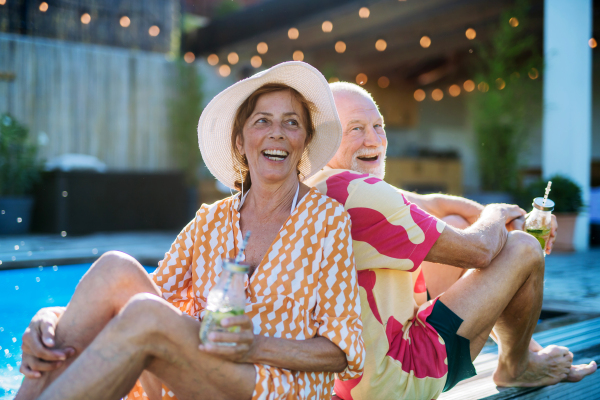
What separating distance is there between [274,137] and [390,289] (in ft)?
1.86

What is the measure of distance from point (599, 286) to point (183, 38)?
803 centimetres

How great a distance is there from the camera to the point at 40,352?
1.19 m

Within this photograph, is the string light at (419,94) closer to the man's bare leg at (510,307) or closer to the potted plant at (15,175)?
the potted plant at (15,175)

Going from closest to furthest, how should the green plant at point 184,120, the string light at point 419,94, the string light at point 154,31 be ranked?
the green plant at point 184,120 → the string light at point 154,31 → the string light at point 419,94

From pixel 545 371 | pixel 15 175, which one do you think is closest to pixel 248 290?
pixel 545 371

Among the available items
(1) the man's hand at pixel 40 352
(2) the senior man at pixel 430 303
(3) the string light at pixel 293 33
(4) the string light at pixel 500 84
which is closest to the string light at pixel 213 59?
(3) the string light at pixel 293 33

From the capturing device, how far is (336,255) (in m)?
1.36

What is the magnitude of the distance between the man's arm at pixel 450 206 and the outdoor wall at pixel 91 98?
695 centimetres

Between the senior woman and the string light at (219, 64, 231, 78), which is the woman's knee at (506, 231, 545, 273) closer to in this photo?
the senior woman

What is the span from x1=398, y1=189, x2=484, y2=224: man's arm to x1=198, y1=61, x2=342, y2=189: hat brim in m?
0.49

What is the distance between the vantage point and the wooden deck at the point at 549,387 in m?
1.73

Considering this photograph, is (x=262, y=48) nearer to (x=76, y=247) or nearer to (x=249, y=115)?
(x=76, y=247)

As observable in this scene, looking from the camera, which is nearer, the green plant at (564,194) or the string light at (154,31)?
the green plant at (564,194)

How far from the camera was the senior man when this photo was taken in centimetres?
147
